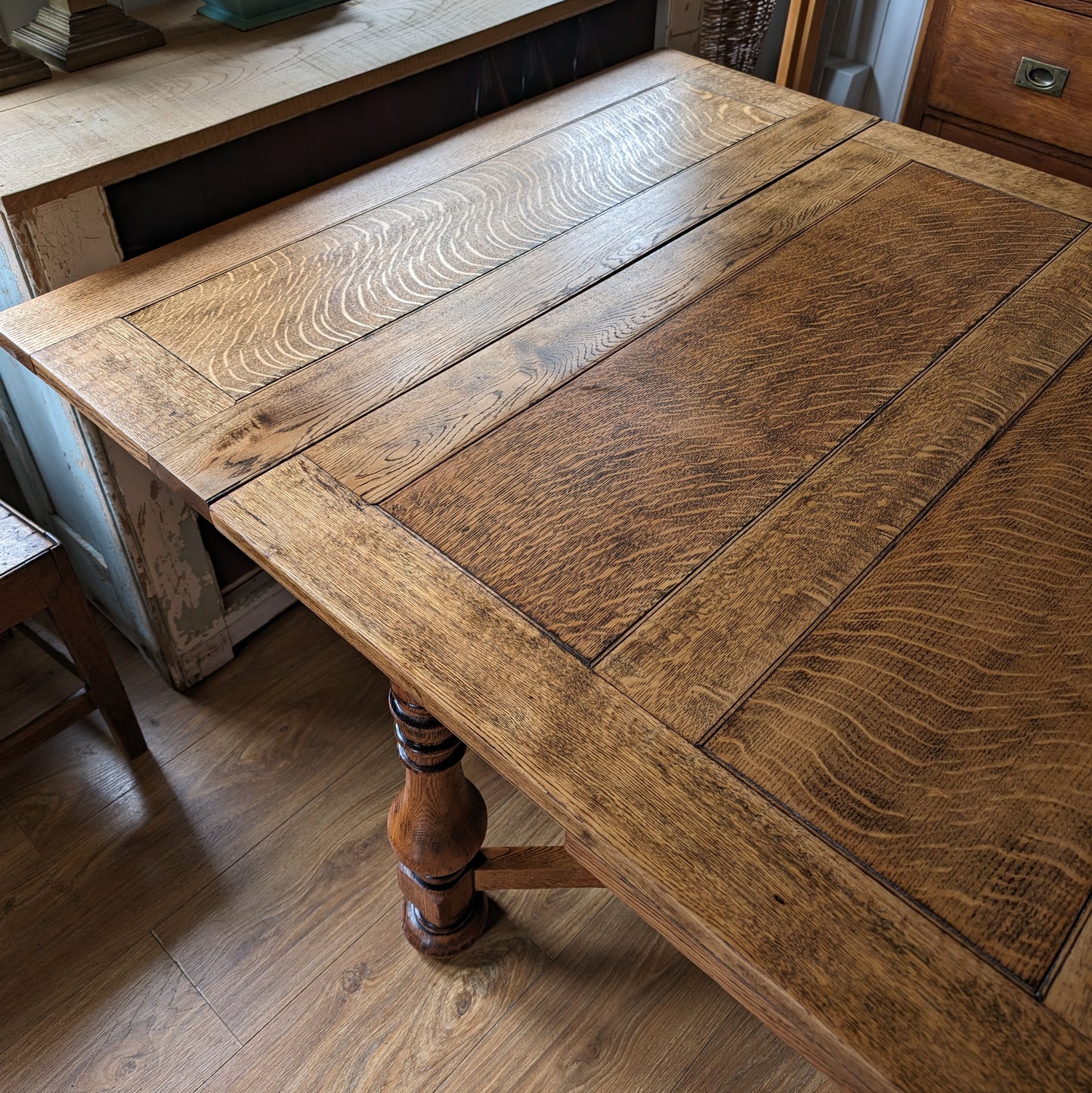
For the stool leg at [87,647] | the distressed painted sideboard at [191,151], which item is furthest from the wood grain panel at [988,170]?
the stool leg at [87,647]

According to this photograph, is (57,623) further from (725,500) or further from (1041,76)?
(1041,76)

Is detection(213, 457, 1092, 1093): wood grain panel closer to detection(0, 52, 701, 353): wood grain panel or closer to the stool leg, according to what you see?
detection(0, 52, 701, 353): wood grain panel

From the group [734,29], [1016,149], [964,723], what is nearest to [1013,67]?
[1016,149]

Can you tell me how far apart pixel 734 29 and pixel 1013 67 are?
594 millimetres

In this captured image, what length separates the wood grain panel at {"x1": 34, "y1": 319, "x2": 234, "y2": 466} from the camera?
949 mm

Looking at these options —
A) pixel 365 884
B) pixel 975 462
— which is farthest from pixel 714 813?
pixel 365 884

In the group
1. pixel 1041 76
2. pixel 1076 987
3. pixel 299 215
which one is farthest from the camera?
pixel 1041 76

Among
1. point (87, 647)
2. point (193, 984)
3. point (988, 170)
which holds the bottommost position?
point (193, 984)

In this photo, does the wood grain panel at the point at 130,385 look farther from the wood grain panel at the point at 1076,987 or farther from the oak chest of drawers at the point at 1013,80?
the oak chest of drawers at the point at 1013,80

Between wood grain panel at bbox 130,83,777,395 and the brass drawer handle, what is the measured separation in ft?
2.51

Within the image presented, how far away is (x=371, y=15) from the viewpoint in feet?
4.90

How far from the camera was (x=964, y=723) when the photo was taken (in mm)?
729

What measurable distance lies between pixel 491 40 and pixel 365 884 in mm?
1227

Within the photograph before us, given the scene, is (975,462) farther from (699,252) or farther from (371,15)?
(371,15)
